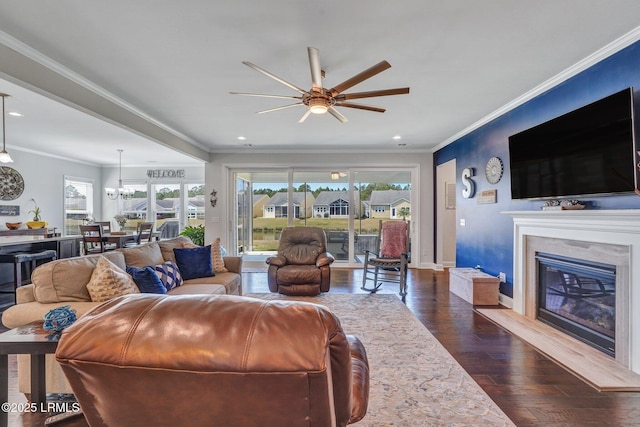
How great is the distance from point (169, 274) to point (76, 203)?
268 inches

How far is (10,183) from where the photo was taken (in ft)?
20.2

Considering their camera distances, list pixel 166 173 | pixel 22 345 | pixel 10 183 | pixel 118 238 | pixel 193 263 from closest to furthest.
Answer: pixel 22 345
pixel 193 263
pixel 118 238
pixel 10 183
pixel 166 173

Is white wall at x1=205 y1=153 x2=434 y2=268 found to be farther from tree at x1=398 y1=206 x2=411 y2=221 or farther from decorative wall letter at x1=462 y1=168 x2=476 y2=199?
decorative wall letter at x1=462 y1=168 x2=476 y2=199

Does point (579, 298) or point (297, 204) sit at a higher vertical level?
point (297, 204)

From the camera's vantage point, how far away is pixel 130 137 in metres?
5.24

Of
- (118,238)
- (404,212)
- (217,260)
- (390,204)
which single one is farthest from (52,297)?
(404,212)

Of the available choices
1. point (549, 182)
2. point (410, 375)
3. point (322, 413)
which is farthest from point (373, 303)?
point (322, 413)

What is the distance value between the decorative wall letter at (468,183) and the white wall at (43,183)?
8.54 m

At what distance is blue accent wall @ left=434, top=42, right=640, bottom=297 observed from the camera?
255 cm

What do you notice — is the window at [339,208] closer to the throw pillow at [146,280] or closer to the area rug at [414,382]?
the area rug at [414,382]

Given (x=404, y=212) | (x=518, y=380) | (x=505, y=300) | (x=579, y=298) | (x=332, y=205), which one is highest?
(x=332, y=205)

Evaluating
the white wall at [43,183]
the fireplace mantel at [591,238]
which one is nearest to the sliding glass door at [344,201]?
the fireplace mantel at [591,238]

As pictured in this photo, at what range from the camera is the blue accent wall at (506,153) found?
8.35ft

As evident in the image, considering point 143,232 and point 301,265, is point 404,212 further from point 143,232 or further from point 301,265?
point 143,232
